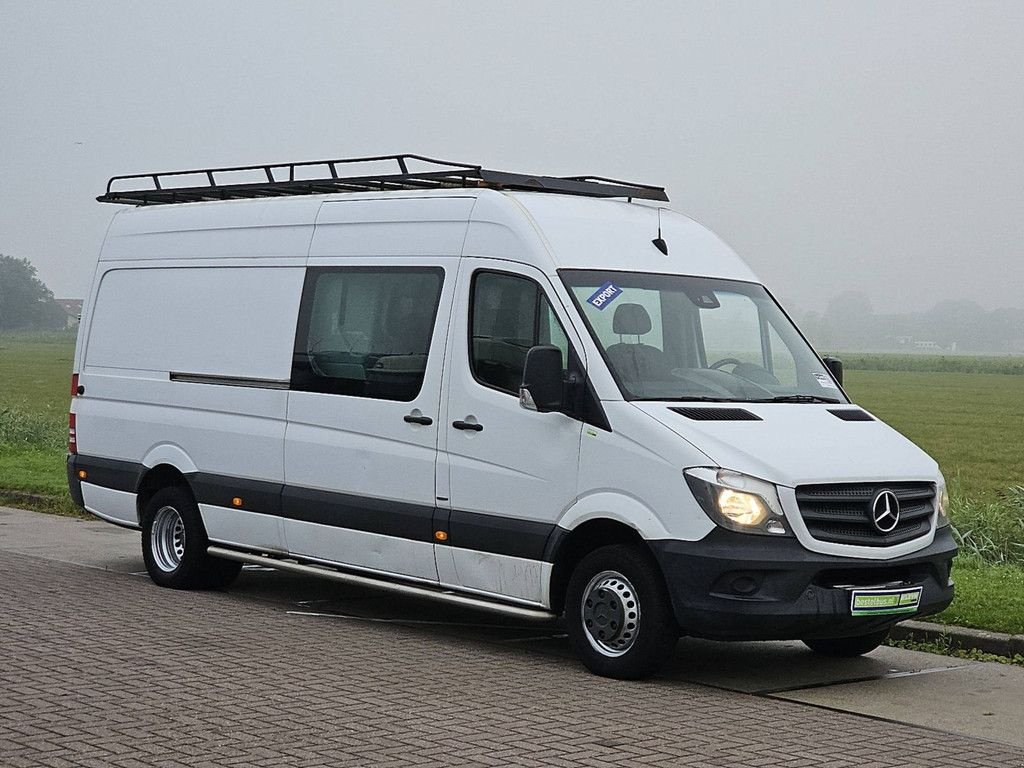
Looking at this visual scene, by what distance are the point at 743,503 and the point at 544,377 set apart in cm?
128

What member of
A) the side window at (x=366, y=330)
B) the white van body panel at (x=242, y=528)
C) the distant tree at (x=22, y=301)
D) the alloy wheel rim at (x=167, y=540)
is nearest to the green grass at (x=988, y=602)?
the side window at (x=366, y=330)

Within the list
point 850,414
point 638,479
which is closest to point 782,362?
point 850,414

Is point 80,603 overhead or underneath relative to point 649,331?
underneath

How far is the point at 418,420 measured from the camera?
9703 millimetres

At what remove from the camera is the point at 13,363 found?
87688 millimetres

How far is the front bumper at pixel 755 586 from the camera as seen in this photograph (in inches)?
319

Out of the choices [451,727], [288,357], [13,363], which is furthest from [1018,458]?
[13,363]

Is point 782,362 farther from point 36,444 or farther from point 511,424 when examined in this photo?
point 36,444

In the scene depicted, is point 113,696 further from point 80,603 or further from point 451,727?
point 80,603

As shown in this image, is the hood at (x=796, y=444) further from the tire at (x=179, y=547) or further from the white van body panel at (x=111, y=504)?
the white van body panel at (x=111, y=504)

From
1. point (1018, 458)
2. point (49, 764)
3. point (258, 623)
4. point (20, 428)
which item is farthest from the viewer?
point (1018, 458)

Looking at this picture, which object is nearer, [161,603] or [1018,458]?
[161,603]

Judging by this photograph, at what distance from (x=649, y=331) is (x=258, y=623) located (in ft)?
10.3

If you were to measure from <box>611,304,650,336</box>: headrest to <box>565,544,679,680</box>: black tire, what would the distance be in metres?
1.24
